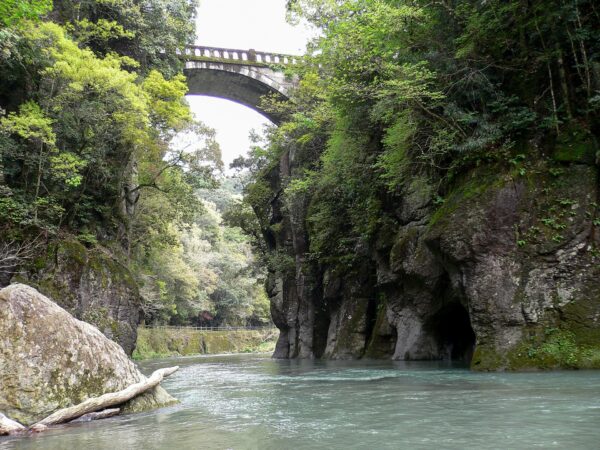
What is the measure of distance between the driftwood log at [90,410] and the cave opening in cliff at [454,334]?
10086mm

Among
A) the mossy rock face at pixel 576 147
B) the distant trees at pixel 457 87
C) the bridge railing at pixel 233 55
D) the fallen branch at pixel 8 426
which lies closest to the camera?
the fallen branch at pixel 8 426

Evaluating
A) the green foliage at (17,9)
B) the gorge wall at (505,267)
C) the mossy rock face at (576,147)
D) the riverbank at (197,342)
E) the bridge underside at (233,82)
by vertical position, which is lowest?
the riverbank at (197,342)

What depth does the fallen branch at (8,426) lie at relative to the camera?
5.18 metres

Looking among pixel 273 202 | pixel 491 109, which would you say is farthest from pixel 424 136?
pixel 273 202

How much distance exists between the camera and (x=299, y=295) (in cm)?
2361

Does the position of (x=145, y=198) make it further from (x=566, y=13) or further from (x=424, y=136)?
(x=566, y=13)

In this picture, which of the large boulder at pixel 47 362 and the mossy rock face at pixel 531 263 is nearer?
the large boulder at pixel 47 362

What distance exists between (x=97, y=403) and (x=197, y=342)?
37.3 metres

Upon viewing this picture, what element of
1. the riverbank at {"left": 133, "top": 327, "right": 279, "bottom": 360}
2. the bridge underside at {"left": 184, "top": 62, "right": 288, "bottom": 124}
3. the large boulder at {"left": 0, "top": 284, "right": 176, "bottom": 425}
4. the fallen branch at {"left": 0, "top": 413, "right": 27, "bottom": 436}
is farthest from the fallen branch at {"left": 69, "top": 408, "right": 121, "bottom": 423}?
the bridge underside at {"left": 184, "top": 62, "right": 288, "bottom": 124}

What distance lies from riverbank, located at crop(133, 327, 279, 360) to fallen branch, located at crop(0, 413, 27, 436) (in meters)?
27.6

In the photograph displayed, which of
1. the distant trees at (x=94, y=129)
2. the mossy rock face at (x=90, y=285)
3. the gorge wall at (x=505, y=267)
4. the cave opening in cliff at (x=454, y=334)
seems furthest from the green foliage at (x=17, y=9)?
the cave opening in cliff at (x=454, y=334)

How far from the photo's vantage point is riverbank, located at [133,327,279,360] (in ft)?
115

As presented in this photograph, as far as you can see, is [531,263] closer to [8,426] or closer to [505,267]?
[505,267]

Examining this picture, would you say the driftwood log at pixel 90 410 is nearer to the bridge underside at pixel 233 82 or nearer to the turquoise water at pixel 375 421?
the turquoise water at pixel 375 421
